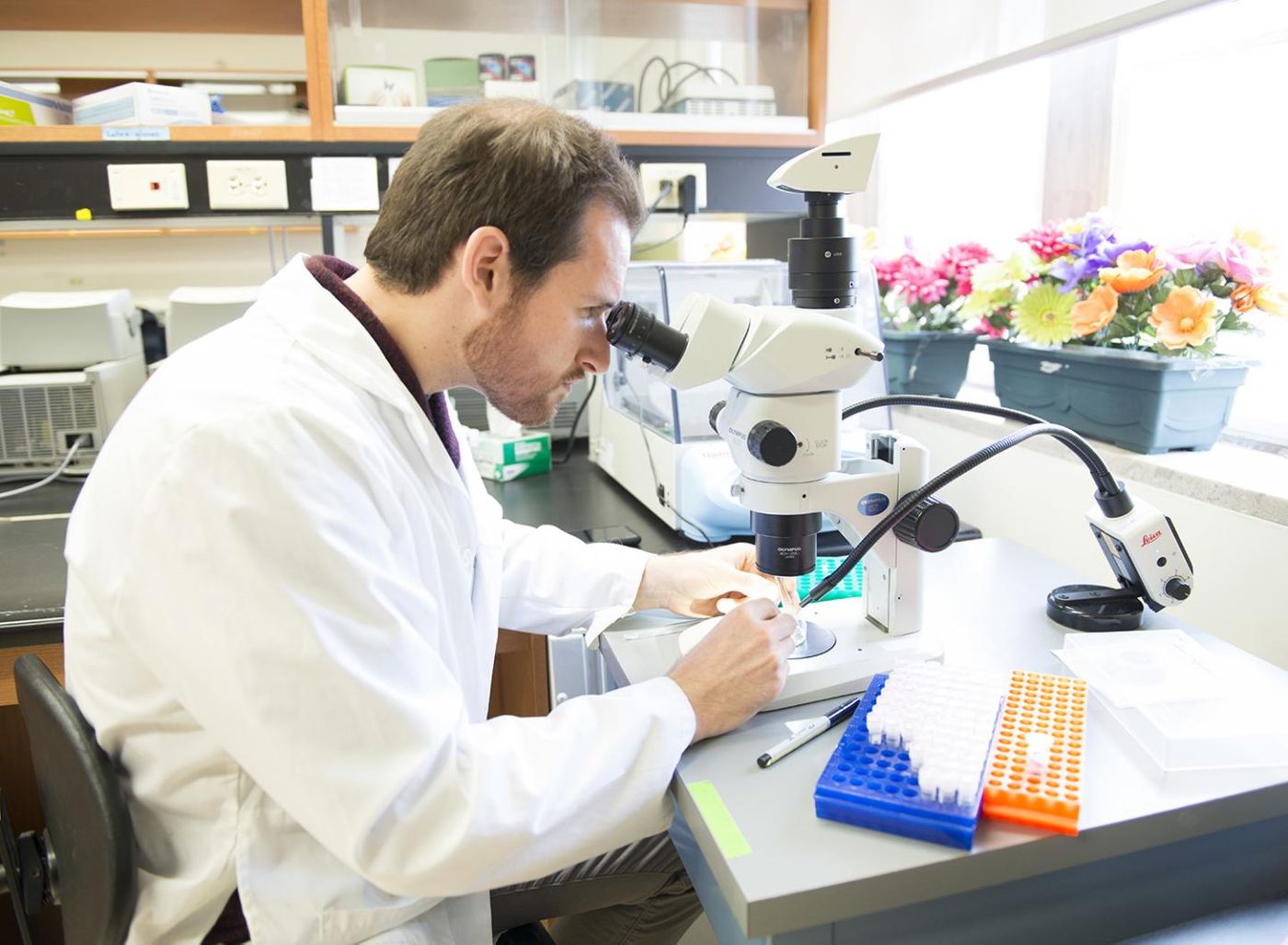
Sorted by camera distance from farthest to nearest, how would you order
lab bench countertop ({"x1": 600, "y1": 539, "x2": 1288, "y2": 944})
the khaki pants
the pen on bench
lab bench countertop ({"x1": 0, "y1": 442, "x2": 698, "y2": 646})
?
lab bench countertop ({"x1": 0, "y1": 442, "x2": 698, "y2": 646}) → the khaki pants → the pen on bench → lab bench countertop ({"x1": 600, "y1": 539, "x2": 1288, "y2": 944})

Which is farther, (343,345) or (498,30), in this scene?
(498,30)

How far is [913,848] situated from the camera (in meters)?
0.71

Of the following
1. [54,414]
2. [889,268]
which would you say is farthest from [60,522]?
[889,268]

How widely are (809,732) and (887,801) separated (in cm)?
16

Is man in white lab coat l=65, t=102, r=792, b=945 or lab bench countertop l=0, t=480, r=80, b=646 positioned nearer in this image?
man in white lab coat l=65, t=102, r=792, b=945

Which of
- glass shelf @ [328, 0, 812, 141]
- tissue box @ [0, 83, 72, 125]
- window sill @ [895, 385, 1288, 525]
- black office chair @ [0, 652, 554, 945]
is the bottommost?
black office chair @ [0, 652, 554, 945]

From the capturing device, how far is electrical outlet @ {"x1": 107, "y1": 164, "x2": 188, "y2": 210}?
6.19 ft

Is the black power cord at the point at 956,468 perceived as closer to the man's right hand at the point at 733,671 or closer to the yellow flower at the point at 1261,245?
the man's right hand at the point at 733,671

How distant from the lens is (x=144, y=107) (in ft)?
6.15

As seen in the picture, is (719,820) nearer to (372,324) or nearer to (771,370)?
(771,370)

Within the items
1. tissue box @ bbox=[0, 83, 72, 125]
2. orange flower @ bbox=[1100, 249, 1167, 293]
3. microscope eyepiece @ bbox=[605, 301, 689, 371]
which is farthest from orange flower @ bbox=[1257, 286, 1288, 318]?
tissue box @ bbox=[0, 83, 72, 125]

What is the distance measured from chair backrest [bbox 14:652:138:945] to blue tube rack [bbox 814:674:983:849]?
602mm

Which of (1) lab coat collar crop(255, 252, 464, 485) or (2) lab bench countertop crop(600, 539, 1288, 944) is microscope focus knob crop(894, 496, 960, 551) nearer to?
(2) lab bench countertop crop(600, 539, 1288, 944)

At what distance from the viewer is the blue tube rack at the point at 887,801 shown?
706 mm
